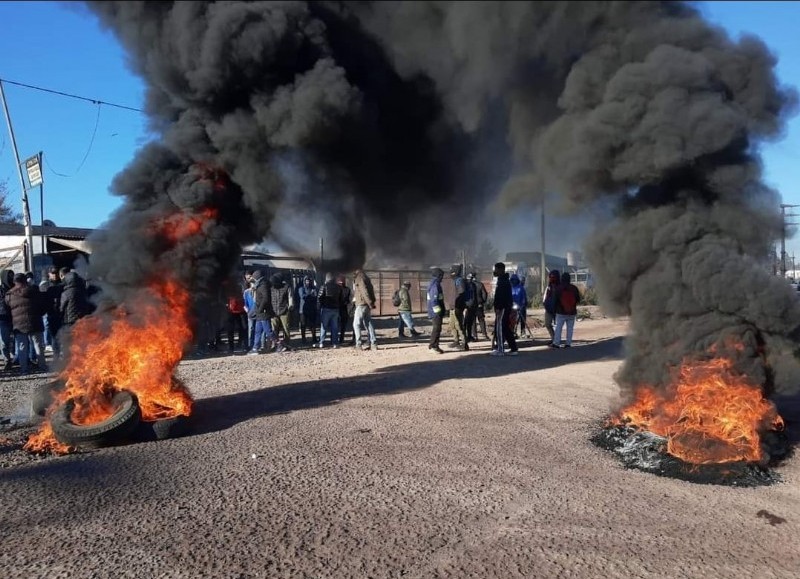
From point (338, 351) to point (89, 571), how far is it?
1122 cm

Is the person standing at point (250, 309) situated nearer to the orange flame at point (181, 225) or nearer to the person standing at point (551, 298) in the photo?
the orange flame at point (181, 225)

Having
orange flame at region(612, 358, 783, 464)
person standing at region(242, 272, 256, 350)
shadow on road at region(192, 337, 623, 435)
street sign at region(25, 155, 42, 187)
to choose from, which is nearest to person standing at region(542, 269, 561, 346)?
shadow on road at region(192, 337, 623, 435)

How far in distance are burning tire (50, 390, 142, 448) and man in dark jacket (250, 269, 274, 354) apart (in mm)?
7196

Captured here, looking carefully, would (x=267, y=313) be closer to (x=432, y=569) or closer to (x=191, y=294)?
(x=191, y=294)

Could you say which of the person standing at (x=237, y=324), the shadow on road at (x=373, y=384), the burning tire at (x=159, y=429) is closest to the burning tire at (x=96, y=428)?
the burning tire at (x=159, y=429)

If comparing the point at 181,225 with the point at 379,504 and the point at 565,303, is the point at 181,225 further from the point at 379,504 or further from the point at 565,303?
the point at 565,303

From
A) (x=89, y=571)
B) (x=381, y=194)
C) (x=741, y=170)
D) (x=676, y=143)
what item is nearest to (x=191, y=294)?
(x=381, y=194)

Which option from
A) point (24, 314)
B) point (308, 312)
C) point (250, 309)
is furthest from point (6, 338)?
point (308, 312)

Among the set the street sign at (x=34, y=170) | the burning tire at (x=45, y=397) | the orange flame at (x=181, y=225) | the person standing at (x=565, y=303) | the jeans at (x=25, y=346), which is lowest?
the burning tire at (x=45, y=397)

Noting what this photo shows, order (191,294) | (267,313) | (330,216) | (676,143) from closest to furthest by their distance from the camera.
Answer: (676,143) → (191,294) → (330,216) → (267,313)

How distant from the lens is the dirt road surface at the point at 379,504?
13.7ft

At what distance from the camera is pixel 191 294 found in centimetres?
806

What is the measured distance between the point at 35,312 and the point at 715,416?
11139 millimetres

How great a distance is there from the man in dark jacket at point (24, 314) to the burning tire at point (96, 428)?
17.8ft
